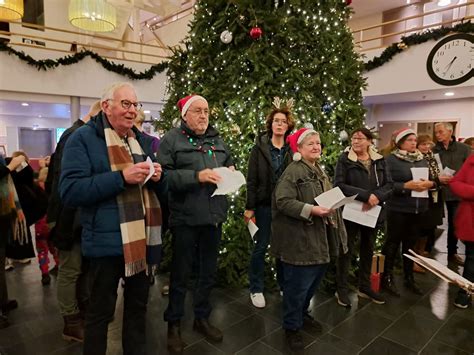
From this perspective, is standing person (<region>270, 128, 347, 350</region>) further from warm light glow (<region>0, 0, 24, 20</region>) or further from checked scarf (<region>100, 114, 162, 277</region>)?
warm light glow (<region>0, 0, 24, 20</region>)

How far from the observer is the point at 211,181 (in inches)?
77.3

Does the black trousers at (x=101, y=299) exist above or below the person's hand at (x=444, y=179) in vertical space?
below

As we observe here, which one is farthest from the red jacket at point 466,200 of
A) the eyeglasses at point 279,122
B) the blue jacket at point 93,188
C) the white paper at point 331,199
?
the blue jacket at point 93,188

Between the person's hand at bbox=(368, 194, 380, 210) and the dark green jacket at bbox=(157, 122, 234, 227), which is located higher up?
the dark green jacket at bbox=(157, 122, 234, 227)

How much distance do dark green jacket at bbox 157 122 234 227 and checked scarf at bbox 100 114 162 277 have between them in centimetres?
31

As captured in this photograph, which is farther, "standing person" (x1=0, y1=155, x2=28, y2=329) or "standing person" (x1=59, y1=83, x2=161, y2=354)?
"standing person" (x1=0, y1=155, x2=28, y2=329)

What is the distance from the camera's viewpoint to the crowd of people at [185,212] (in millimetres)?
1553

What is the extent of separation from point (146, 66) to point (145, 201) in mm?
8013

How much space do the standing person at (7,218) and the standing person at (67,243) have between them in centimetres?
42

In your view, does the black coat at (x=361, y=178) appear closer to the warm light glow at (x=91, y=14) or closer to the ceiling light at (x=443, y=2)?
the warm light glow at (x=91, y=14)

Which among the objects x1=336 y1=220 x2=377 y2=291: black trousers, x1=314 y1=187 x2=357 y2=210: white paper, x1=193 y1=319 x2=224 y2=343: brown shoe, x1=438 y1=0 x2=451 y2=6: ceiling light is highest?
x1=438 y1=0 x2=451 y2=6: ceiling light

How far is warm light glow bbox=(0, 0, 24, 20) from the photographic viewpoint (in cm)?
441

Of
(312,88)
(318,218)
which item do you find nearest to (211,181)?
(318,218)

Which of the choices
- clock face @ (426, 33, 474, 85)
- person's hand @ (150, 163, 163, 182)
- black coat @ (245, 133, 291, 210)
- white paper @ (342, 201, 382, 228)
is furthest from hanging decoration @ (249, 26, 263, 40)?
clock face @ (426, 33, 474, 85)
